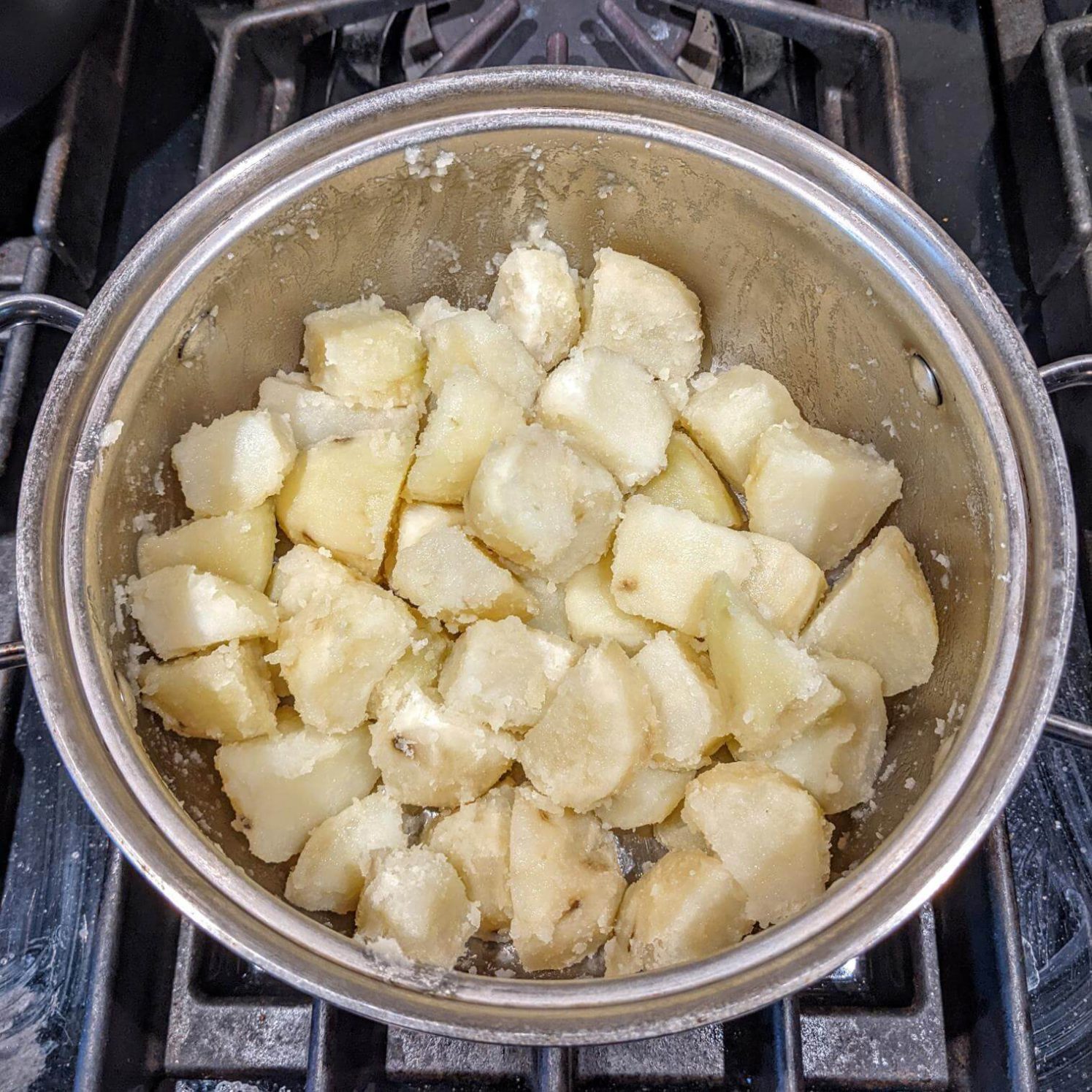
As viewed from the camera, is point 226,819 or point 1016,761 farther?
point 226,819

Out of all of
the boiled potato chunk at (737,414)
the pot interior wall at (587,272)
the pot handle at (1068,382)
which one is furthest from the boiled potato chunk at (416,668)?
the pot handle at (1068,382)

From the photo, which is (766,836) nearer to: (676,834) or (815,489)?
(676,834)

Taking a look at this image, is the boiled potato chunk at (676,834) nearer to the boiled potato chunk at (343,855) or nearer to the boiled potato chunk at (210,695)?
the boiled potato chunk at (343,855)

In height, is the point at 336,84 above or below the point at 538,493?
above

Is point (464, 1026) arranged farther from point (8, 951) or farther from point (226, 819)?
point (8, 951)

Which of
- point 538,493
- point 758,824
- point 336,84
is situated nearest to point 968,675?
point 758,824

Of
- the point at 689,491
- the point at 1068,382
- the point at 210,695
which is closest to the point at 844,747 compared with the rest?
the point at 689,491

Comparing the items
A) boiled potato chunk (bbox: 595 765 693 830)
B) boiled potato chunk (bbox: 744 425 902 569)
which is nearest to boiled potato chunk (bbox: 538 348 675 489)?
boiled potato chunk (bbox: 744 425 902 569)
